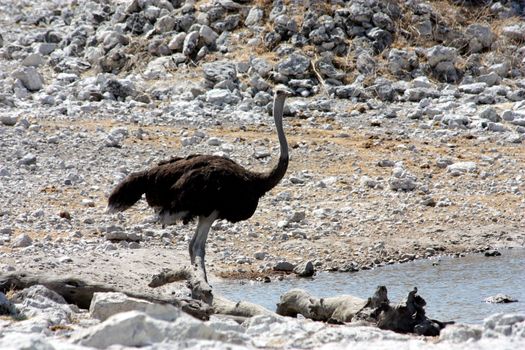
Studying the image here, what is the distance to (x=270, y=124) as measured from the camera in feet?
61.0

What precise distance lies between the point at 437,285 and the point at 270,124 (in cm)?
737

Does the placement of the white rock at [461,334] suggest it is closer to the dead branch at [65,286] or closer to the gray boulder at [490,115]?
the dead branch at [65,286]

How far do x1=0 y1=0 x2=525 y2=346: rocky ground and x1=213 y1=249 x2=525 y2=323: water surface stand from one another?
13.7 inches

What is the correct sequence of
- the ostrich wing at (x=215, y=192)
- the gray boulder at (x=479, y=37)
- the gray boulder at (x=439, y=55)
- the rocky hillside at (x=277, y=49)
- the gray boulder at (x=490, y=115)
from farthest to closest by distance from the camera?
1. the gray boulder at (x=479, y=37)
2. the gray boulder at (x=439, y=55)
3. the rocky hillside at (x=277, y=49)
4. the gray boulder at (x=490, y=115)
5. the ostrich wing at (x=215, y=192)

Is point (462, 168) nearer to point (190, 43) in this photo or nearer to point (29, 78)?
point (190, 43)

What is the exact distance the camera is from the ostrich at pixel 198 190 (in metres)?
11.0

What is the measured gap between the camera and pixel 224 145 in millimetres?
16828

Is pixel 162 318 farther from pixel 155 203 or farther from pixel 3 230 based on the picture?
pixel 3 230

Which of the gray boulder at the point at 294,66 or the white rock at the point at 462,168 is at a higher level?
the gray boulder at the point at 294,66

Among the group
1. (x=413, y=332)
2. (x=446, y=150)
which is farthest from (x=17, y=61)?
(x=413, y=332)

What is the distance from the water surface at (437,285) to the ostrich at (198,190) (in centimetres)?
80

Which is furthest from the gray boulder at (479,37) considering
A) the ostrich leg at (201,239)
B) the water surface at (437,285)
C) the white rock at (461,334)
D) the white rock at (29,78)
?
the white rock at (461,334)

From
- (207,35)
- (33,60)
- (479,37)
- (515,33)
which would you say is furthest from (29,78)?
(515,33)

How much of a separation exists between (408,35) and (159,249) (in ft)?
36.2
